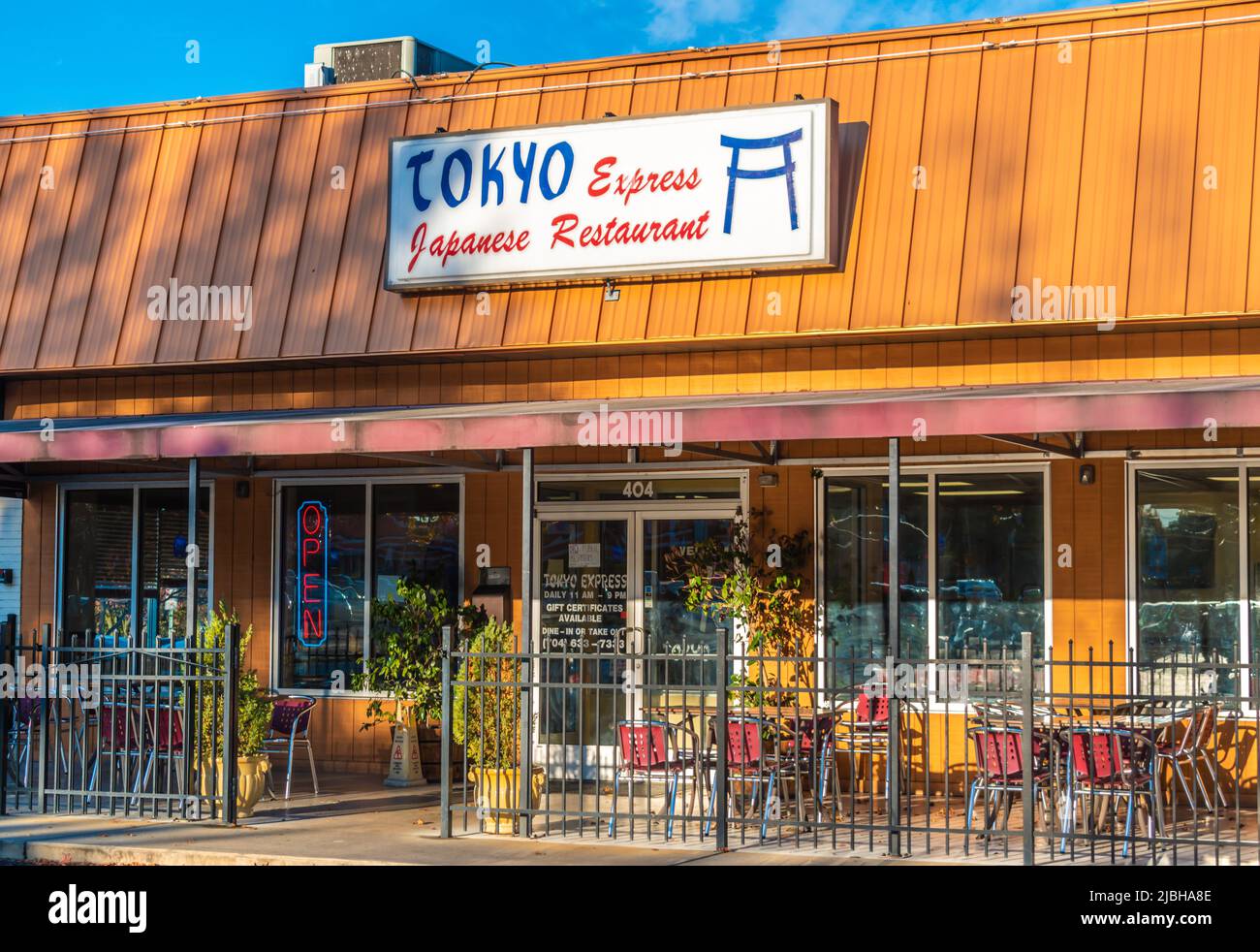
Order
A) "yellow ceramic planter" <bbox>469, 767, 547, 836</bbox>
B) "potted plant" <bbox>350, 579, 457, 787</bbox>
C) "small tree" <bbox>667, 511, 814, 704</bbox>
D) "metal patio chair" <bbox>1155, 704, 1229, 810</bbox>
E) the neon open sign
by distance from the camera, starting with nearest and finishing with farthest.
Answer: "metal patio chair" <bbox>1155, 704, 1229, 810</bbox> < "yellow ceramic planter" <bbox>469, 767, 547, 836</bbox> < "potted plant" <bbox>350, 579, 457, 787</bbox> < "small tree" <bbox>667, 511, 814, 704</bbox> < the neon open sign

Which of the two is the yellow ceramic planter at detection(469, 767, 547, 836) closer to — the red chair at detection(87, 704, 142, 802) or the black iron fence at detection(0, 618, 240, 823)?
the black iron fence at detection(0, 618, 240, 823)

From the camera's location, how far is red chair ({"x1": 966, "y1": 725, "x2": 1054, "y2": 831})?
10.7 meters

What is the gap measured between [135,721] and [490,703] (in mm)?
3252

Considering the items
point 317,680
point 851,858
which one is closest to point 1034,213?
point 851,858

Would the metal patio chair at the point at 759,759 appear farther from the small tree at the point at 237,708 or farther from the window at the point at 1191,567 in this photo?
the small tree at the point at 237,708

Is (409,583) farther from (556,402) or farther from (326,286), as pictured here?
(326,286)

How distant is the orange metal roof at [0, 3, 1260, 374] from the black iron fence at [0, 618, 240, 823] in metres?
3.72

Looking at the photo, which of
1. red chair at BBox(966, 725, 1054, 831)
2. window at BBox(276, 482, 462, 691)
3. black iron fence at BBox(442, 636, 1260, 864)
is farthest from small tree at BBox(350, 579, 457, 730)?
red chair at BBox(966, 725, 1054, 831)

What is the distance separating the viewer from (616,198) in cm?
1427

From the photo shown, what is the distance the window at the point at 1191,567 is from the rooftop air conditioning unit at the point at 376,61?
9107 millimetres

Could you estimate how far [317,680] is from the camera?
15922mm

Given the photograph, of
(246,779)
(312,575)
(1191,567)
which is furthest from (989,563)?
(312,575)

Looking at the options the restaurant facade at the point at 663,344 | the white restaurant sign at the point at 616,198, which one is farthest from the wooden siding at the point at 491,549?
the white restaurant sign at the point at 616,198

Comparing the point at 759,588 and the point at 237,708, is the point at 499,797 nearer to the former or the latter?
the point at 237,708
